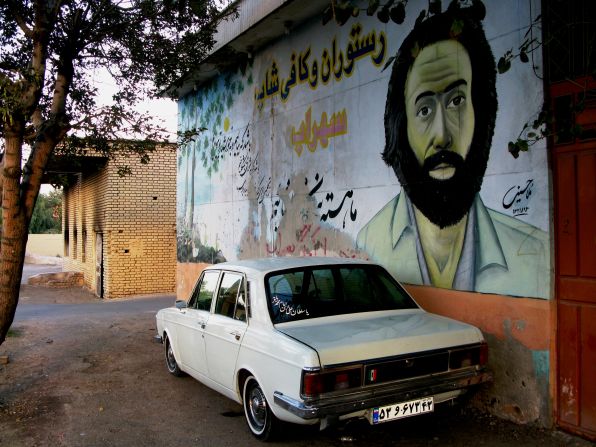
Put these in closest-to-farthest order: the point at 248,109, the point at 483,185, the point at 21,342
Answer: the point at 483,185 < the point at 21,342 < the point at 248,109

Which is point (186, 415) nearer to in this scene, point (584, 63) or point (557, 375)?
point (557, 375)

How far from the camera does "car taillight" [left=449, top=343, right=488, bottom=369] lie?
13.2 ft

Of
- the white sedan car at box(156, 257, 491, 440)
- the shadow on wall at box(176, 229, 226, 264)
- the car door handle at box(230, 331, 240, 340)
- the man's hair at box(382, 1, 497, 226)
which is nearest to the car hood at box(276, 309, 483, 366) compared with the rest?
the white sedan car at box(156, 257, 491, 440)

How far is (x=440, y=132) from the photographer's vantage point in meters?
5.60

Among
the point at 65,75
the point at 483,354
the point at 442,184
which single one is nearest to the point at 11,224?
the point at 65,75

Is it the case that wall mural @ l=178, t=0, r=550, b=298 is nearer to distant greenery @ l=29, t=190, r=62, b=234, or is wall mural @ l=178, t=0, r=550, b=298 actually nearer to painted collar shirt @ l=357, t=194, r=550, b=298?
painted collar shirt @ l=357, t=194, r=550, b=298

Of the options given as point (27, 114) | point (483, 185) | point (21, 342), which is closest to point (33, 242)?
point (21, 342)

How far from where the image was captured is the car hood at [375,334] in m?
3.65

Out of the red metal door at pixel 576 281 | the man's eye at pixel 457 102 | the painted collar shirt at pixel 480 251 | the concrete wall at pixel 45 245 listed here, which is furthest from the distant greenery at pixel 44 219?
the red metal door at pixel 576 281

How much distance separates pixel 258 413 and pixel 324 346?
1147 millimetres

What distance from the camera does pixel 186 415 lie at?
Result: 518 centimetres

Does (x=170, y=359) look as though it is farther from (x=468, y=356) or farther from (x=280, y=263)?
(x=468, y=356)

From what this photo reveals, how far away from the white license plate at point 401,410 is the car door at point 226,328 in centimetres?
131

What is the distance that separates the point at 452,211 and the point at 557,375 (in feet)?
5.98
